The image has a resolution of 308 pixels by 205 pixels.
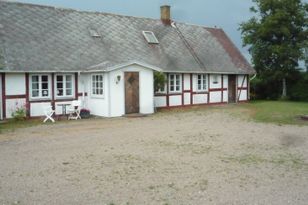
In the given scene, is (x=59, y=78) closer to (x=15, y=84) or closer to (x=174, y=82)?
(x=15, y=84)

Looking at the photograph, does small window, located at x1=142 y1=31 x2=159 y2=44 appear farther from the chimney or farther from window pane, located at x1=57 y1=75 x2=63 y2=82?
window pane, located at x1=57 y1=75 x2=63 y2=82

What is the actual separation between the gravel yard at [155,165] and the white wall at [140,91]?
14.5ft

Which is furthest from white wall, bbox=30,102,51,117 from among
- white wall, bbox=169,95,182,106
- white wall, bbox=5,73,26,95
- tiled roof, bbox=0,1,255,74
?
white wall, bbox=169,95,182,106

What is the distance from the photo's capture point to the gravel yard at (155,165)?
6688mm

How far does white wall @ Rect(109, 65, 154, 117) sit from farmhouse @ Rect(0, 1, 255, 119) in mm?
48

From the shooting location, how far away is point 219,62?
28031 mm

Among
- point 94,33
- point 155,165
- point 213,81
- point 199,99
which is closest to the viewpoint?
point 155,165

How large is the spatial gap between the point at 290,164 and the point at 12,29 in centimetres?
1573

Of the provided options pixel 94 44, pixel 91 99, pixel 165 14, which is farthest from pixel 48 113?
pixel 165 14

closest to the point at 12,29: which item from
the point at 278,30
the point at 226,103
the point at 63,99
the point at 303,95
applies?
the point at 63,99

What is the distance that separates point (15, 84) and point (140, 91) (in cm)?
606

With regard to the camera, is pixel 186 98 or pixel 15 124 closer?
pixel 15 124

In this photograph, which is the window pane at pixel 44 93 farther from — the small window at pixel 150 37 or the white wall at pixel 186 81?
the white wall at pixel 186 81

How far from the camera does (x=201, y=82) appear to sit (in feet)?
86.3
